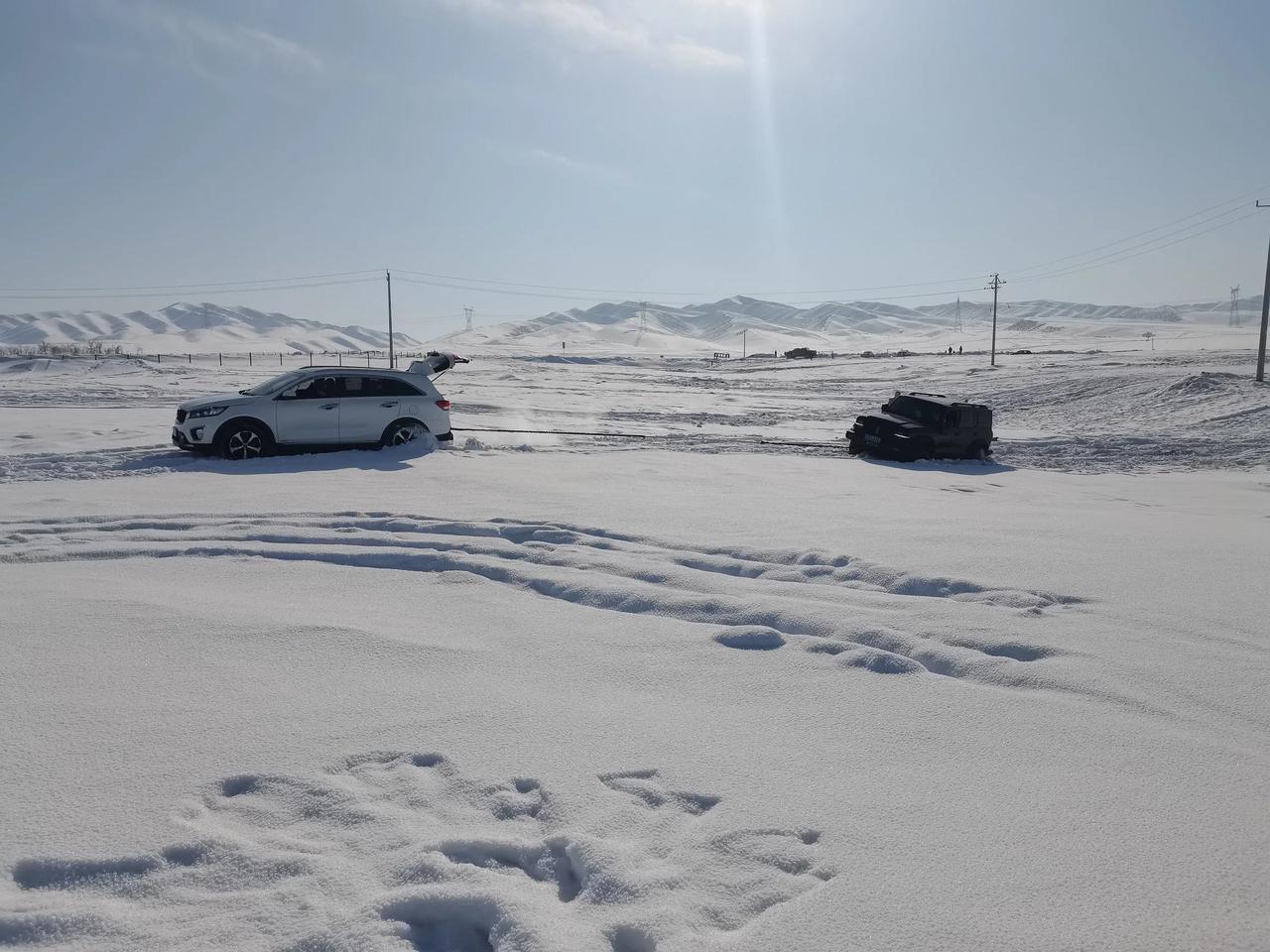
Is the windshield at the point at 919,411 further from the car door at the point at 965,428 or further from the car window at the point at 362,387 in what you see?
the car window at the point at 362,387

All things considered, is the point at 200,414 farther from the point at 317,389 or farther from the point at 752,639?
the point at 752,639

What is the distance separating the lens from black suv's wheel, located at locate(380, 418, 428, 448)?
1318 cm

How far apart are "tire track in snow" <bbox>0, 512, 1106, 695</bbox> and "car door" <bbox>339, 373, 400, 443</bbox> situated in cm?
505

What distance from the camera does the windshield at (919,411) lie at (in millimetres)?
16047

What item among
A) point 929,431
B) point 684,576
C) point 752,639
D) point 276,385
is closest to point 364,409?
point 276,385

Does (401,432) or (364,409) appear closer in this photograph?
(364,409)

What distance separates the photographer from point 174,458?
39.9 feet

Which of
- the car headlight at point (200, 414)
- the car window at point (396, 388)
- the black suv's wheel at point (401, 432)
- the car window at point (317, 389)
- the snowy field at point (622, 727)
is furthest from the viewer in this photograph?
the car window at point (396, 388)

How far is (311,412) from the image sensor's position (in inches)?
495

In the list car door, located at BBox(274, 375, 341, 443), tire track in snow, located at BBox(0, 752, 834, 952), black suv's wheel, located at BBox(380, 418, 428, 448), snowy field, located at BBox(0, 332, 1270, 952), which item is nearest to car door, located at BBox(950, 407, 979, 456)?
snowy field, located at BBox(0, 332, 1270, 952)

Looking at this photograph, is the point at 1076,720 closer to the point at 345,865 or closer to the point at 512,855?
the point at 512,855

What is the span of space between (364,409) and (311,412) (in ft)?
2.59

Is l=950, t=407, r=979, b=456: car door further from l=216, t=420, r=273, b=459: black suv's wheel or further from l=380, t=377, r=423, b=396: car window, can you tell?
l=216, t=420, r=273, b=459: black suv's wheel

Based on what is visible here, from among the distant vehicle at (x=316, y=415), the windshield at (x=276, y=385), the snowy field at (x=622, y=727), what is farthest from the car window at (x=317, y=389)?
the snowy field at (x=622, y=727)
